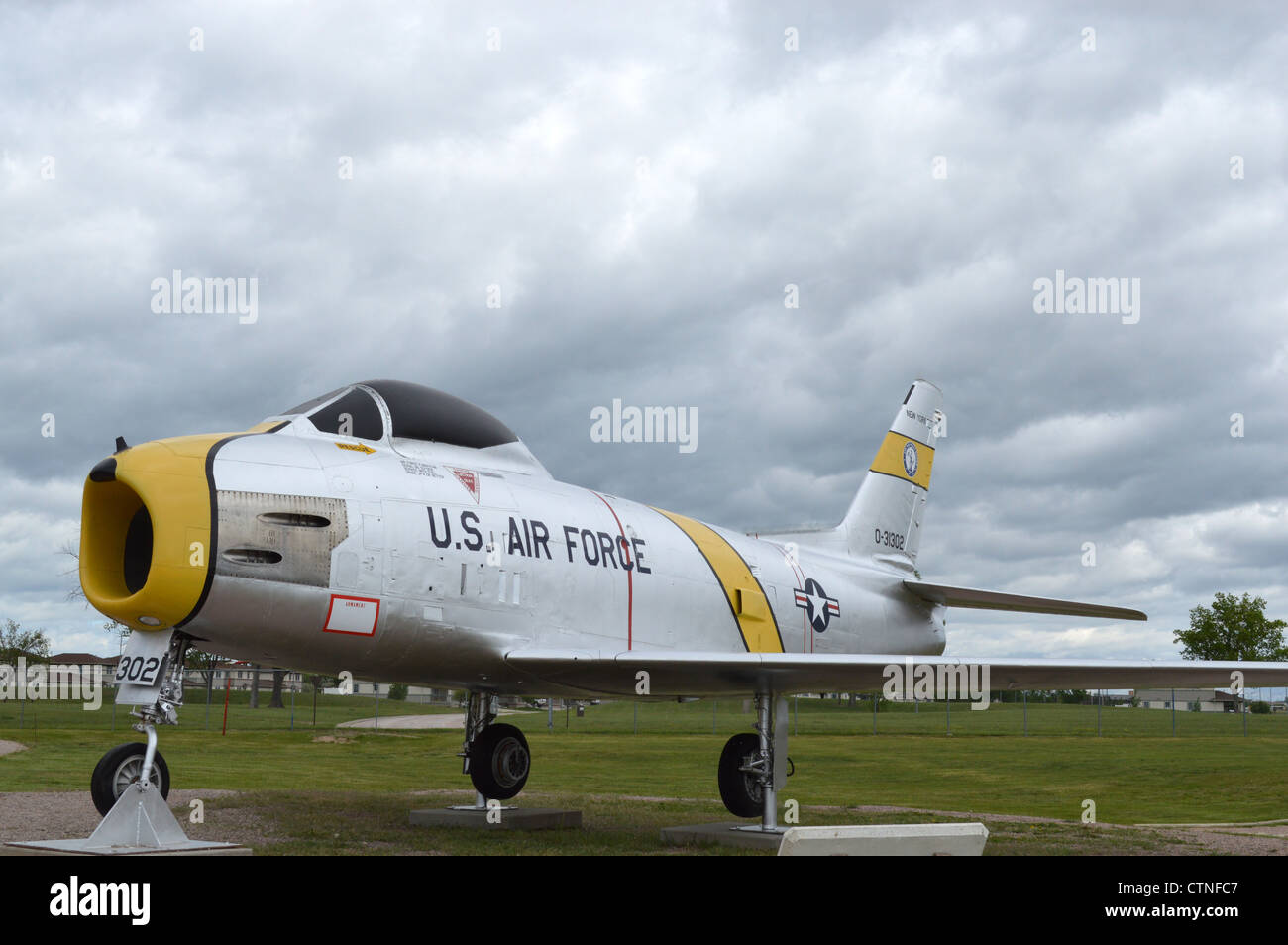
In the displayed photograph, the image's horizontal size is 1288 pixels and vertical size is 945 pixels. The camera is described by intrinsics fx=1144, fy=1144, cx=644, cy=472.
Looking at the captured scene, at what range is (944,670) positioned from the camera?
455 inches

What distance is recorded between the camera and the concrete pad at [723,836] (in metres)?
12.0

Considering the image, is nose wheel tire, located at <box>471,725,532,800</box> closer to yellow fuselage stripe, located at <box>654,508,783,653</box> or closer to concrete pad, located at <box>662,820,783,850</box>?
concrete pad, located at <box>662,820,783,850</box>

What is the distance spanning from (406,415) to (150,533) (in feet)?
9.06

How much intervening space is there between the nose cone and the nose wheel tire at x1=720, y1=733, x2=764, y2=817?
735 cm

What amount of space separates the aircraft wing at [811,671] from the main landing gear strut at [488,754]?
2172mm

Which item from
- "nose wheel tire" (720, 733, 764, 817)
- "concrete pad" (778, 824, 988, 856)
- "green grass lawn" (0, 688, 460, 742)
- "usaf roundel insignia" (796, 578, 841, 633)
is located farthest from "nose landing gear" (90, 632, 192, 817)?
"green grass lawn" (0, 688, 460, 742)

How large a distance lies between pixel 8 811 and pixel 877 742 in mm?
29293

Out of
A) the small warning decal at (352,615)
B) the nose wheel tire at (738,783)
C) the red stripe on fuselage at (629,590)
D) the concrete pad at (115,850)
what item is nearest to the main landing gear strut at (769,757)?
the nose wheel tire at (738,783)

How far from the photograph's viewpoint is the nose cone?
906 cm

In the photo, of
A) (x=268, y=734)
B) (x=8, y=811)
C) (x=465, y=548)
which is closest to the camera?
(x=465, y=548)
